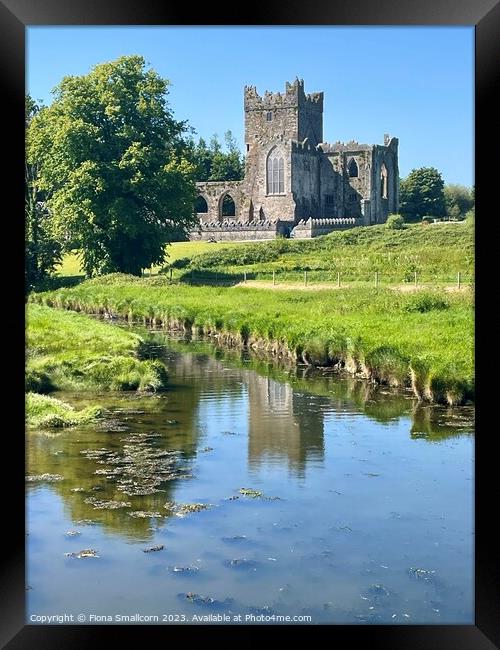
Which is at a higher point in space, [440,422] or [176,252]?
[176,252]

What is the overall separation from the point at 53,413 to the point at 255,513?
11.2 feet

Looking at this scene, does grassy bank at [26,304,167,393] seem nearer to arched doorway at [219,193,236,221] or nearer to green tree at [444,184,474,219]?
green tree at [444,184,474,219]

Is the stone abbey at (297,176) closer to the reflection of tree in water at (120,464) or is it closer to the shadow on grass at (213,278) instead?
the shadow on grass at (213,278)

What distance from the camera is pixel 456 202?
19.9 meters

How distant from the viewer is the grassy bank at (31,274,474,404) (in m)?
12.5

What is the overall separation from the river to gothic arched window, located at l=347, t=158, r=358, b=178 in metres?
29.8

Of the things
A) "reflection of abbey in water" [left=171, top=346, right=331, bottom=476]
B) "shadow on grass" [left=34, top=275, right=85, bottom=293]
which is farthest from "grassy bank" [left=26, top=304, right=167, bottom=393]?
"shadow on grass" [left=34, top=275, right=85, bottom=293]

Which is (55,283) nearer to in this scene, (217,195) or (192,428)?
(192,428)

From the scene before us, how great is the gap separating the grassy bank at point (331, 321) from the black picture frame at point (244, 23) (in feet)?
18.3

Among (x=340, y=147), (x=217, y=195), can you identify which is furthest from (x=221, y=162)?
(x=340, y=147)

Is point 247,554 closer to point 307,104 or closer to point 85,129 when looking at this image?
point 85,129

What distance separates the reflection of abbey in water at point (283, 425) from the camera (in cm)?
1000
